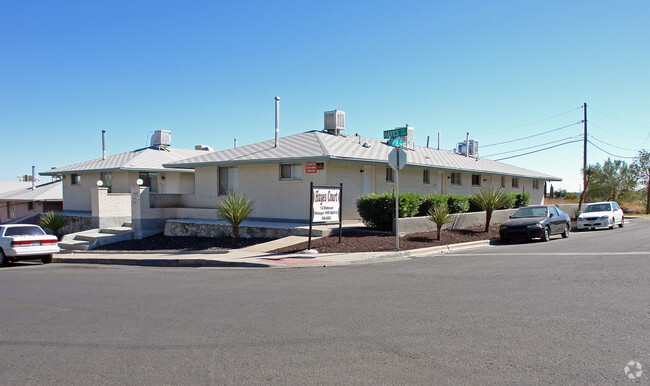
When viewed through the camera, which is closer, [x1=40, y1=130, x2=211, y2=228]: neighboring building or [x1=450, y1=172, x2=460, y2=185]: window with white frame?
[x1=40, y1=130, x2=211, y2=228]: neighboring building

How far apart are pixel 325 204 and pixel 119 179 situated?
54.3 ft

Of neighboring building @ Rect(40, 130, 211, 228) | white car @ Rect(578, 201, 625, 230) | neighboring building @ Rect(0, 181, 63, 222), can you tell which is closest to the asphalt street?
neighboring building @ Rect(40, 130, 211, 228)

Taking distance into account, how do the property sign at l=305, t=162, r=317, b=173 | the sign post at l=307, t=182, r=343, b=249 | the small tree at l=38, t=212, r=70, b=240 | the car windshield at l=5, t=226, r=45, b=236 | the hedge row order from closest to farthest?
1. the sign post at l=307, t=182, r=343, b=249
2. the car windshield at l=5, t=226, r=45, b=236
3. the hedge row
4. the property sign at l=305, t=162, r=317, b=173
5. the small tree at l=38, t=212, r=70, b=240

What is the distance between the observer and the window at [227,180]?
2276cm

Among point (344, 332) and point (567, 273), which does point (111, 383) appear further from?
point (567, 273)

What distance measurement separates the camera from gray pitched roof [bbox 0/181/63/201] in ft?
110

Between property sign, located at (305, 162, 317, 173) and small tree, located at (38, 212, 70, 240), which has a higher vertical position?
property sign, located at (305, 162, 317, 173)

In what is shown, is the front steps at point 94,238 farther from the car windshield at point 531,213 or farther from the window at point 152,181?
the car windshield at point 531,213

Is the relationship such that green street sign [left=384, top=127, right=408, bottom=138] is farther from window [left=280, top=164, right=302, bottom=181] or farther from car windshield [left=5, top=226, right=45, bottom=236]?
car windshield [left=5, top=226, right=45, bottom=236]

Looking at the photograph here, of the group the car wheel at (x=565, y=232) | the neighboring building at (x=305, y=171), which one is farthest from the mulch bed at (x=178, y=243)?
the car wheel at (x=565, y=232)

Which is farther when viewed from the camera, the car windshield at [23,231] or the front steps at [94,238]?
the front steps at [94,238]

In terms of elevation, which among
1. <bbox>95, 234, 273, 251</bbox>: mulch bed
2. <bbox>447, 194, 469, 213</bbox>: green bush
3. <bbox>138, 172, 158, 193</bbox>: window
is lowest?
<bbox>95, 234, 273, 251</bbox>: mulch bed

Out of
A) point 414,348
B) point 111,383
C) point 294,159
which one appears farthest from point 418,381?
point 294,159

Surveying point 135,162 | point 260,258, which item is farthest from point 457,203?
point 135,162
